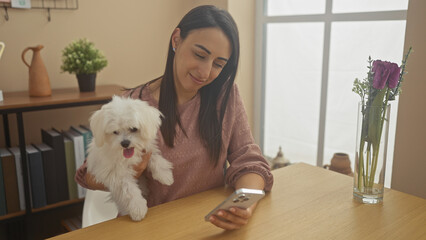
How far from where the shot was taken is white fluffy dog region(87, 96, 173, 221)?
1011 millimetres

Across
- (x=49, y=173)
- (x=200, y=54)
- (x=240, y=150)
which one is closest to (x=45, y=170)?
(x=49, y=173)

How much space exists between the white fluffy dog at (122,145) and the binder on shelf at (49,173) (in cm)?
108

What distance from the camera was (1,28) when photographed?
7.23ft

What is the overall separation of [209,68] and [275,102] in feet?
5.96

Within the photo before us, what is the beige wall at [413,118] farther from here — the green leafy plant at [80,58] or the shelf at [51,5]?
the shelf at [51,5]

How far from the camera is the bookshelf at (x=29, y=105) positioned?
1.90 m

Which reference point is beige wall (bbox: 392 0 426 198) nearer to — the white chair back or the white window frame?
the white window frame

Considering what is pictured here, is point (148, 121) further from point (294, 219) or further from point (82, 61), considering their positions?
point (82, 61)

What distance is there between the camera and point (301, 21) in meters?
2.60

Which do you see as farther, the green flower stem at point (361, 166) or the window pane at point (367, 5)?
the window pane at point (367, 5)

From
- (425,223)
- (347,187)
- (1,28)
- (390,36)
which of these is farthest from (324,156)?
(1,28)

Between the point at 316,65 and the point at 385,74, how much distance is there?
150cm

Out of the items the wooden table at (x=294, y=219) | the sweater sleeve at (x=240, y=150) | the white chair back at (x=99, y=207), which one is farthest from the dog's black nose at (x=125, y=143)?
the white chair back at (x=99, y=207)

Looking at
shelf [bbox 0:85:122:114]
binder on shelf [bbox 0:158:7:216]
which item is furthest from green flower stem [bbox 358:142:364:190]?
binder on shelf [bbox 0:158:7:216]
